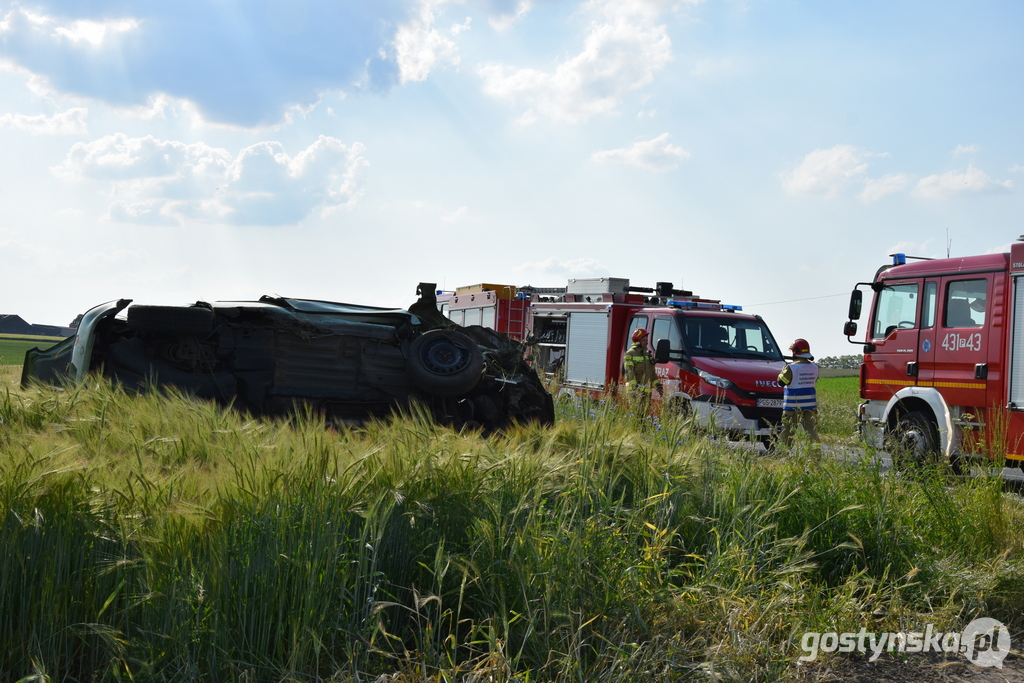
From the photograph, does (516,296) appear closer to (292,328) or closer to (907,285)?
(907,285)

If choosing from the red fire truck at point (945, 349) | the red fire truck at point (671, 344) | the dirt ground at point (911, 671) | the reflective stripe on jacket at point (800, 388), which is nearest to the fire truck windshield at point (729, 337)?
the red fire truck at point (671, 344)

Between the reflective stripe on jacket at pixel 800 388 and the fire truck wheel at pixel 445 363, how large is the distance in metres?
4.81

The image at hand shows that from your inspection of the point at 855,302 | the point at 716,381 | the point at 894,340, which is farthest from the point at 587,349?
the point at 894,340

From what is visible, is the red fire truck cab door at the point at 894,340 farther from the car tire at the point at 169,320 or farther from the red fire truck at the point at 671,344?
the car tire at the point at 169,320

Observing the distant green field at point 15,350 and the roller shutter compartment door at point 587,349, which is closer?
the roller shutter compartment door at point 587,349

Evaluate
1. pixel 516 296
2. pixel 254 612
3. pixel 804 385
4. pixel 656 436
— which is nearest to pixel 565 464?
pixel 656 436

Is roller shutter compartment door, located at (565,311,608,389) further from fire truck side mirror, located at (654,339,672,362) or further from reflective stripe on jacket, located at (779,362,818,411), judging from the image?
reflective stripe on jacket, located at (779,362,818,411)

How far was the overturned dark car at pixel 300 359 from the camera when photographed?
7.71m

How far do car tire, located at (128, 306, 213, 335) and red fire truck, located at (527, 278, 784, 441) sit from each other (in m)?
4.98

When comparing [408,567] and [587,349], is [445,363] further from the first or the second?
[587,349]

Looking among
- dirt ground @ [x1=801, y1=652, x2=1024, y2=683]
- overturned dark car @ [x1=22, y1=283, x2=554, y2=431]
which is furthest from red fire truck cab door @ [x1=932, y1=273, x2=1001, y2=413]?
dirt ground @ [x1=801, y1=652, x2=1024, y2=683]

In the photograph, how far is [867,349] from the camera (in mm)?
12039

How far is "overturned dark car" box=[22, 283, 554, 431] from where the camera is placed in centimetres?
771

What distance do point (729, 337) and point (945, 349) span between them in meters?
3.47
